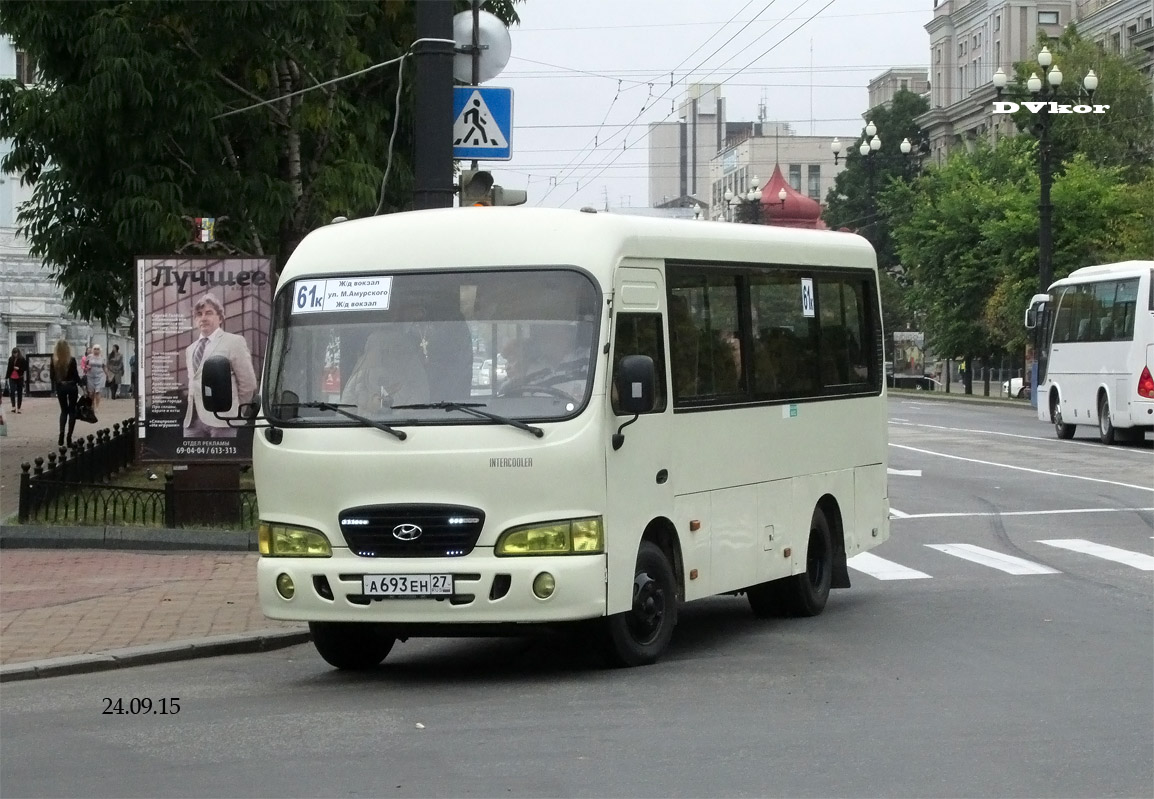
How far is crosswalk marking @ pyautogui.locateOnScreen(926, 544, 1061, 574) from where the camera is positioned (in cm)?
1516

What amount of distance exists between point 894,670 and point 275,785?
157 inches

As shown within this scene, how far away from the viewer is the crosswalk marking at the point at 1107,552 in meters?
15.4

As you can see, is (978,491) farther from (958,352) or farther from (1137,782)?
(958,352)

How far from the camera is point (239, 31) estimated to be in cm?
2136

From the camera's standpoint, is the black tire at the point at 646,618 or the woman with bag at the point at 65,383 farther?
the woman with bag at the point at 65,383

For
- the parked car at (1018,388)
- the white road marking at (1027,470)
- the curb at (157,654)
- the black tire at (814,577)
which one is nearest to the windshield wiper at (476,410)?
the curb at (157,654)

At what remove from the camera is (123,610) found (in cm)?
1274

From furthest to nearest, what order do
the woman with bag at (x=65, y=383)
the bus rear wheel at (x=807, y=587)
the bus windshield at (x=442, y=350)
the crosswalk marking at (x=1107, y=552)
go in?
1. the woman with bag at (x=65, y=383)
2. the crosswalk marking at (x=1107, y=552)
3. the bus rear wheel at (x=807, y=587)
4. the bus windshield at (x=442, y=350)

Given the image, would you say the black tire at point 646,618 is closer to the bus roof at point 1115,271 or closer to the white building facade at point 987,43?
the bus roof at point 1115,271

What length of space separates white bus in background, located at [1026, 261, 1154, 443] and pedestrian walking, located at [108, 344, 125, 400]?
31.0 meters

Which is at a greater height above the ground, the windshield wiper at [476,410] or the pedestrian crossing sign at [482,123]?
the pedestrian crossing sign at [482,123]

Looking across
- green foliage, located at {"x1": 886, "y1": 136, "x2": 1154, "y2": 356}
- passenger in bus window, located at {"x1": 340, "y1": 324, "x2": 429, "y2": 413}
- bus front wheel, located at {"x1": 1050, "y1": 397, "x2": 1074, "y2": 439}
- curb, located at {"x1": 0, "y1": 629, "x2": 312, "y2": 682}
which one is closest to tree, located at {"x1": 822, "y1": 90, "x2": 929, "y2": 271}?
green foliage, located at {"x1": 886, "y1": 136, "x2": 1154, "y2": 356}

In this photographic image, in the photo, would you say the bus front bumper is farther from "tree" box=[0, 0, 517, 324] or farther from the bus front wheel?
the bus front wheel

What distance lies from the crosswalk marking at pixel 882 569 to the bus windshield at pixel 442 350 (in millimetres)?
5426
